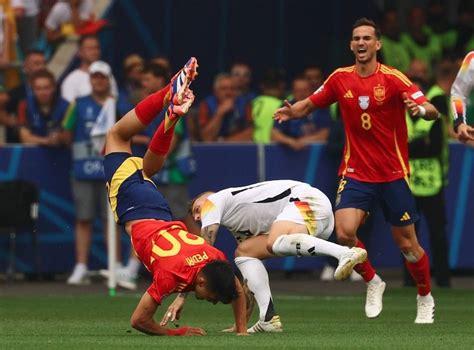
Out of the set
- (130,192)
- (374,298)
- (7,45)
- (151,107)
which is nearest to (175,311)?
(130,192)

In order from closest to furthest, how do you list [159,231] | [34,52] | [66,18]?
[159,231] → [34,52] → [66,18]

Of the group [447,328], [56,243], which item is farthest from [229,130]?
[447,328]

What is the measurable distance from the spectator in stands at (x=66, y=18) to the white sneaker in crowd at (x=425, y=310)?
9.08 metres

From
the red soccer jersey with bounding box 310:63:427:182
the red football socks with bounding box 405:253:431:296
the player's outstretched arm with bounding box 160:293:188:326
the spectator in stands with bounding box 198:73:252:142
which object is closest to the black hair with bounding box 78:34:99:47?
the spectator in stands with bounding box 198:73:252:142

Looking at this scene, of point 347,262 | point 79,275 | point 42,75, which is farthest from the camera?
point 42,75

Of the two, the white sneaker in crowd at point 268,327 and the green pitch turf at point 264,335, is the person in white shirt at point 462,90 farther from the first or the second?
the white sneaker in crowd at point 268,327

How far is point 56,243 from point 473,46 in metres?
7.31

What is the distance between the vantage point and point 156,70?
755 inches

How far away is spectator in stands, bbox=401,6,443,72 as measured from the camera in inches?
967

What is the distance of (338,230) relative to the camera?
1546 cm

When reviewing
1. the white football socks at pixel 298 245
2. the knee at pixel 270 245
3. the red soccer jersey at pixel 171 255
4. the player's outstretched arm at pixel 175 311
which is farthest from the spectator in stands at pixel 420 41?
the player's outstretched arm at pixel 175 311

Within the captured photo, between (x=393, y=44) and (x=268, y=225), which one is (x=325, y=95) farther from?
(x=393, y=44)

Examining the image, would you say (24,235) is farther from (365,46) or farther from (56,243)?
(365,46)

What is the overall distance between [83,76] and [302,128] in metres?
2.79
